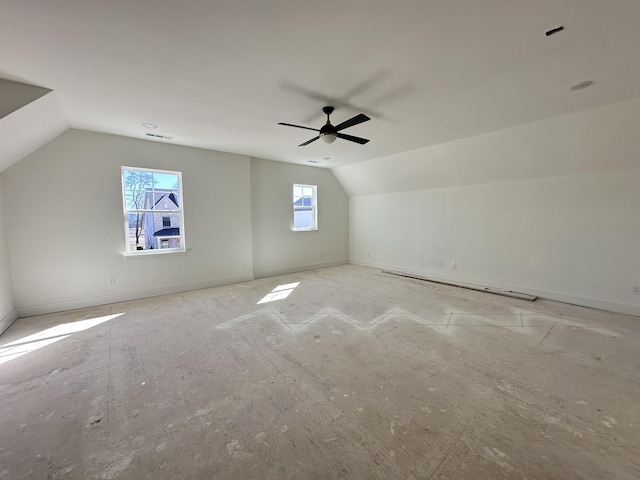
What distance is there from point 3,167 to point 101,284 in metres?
1.92

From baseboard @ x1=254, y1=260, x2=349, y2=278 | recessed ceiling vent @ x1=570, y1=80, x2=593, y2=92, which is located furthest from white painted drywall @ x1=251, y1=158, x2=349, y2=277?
recessed ceiling vent @ x1=570, y1=80, x2=593, y2=92

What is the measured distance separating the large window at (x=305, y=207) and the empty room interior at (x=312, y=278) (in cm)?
104

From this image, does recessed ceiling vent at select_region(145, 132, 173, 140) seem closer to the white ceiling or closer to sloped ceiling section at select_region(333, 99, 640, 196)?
the white ceiling

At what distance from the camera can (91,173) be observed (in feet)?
12.9

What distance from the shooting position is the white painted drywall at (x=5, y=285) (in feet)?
10.5

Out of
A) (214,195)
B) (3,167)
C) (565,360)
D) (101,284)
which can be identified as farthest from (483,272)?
(3,167)

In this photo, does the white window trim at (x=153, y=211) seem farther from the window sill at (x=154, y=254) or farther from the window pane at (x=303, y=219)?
the window pane at (x=303, y=219)

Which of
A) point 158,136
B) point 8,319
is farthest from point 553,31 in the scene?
point 8,319

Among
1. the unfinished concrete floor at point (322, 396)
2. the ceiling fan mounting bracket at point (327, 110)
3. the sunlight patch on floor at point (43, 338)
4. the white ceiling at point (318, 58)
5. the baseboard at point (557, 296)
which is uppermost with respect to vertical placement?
the white ceiling at point (318, 58)

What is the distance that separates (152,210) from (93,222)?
0.82 m

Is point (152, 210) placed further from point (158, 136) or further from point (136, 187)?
point (158, 136)

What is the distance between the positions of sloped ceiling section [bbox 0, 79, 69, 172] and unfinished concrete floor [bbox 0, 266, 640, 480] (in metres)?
2.25

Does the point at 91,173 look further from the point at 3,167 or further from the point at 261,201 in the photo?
the point at 261,201

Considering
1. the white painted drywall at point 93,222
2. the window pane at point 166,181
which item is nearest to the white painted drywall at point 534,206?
the white painted drywall at point 93,222
